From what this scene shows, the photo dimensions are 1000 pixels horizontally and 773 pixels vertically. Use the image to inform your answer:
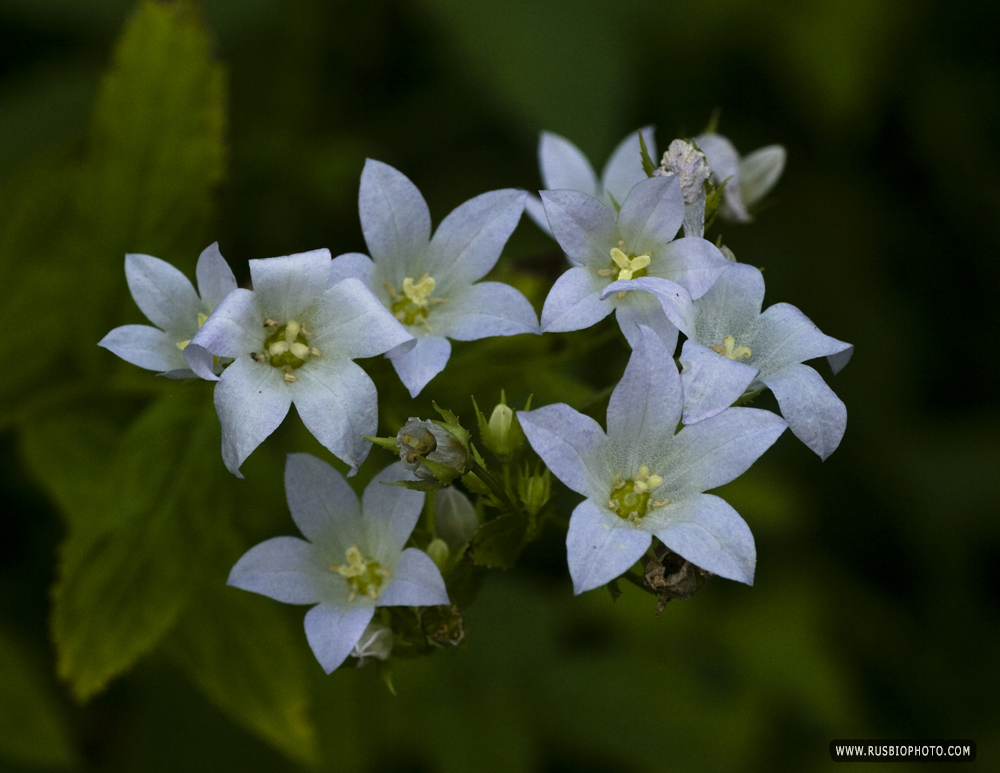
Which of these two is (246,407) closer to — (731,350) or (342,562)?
(342,562)

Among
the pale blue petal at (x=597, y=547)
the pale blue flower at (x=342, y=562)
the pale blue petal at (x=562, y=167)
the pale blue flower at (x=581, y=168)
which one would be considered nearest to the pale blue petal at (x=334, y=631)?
the pale blue flower at (x=342, y=562)

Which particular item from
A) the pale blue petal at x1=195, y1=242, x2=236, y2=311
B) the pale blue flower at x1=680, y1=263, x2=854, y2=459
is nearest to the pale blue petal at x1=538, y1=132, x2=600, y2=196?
the pale blue flower at x1=680, y1=263, x2=854, y2=459

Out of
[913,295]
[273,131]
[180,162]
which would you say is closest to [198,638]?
[180,162]

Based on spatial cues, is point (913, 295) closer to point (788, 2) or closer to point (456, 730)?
point (788, 2)

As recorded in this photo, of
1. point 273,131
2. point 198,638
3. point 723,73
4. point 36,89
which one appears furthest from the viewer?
point 723,73

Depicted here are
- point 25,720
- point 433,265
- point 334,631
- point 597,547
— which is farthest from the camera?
point 25,720

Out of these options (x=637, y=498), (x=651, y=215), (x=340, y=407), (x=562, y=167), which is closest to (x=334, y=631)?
(x=340, y=407)

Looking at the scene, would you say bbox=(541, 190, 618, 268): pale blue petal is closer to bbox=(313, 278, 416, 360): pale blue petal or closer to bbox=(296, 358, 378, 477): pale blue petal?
bbox=(313, 278, 416, 360): pale blue petal
